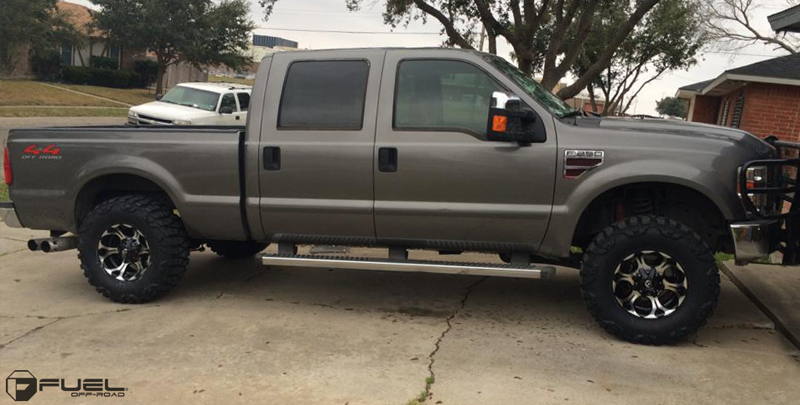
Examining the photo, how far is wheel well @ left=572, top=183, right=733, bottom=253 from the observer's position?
479 centimetres

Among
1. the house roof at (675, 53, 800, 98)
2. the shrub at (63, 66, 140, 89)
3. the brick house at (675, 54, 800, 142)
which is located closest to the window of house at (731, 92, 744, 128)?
the house roof at (675, 53, 800, 98)

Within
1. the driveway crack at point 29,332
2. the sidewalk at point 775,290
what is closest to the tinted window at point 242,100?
the driveway crack at point 29,332

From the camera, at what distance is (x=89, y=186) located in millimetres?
5551

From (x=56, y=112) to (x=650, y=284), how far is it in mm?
28139

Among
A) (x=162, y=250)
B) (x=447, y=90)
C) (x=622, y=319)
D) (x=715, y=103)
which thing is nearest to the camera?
(x=622, y=319)

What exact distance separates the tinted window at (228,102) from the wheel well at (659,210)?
13045 millimetres

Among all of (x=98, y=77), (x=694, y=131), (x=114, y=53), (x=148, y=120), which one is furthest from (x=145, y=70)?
(x=694, y=131)

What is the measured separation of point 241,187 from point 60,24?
38.8m

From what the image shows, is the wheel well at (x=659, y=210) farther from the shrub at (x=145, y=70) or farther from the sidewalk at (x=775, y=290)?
the shrub at (x=145, y=70)

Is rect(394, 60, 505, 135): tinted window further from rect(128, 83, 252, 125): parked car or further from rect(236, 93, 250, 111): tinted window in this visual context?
rect(236, 93, 250, 111): tinted window

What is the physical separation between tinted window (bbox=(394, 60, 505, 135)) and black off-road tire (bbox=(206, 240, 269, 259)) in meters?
2.47

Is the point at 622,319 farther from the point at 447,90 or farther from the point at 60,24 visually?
the point at 60,24

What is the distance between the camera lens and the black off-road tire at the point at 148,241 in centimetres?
533

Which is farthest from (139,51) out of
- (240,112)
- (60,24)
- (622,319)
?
(622,319)
